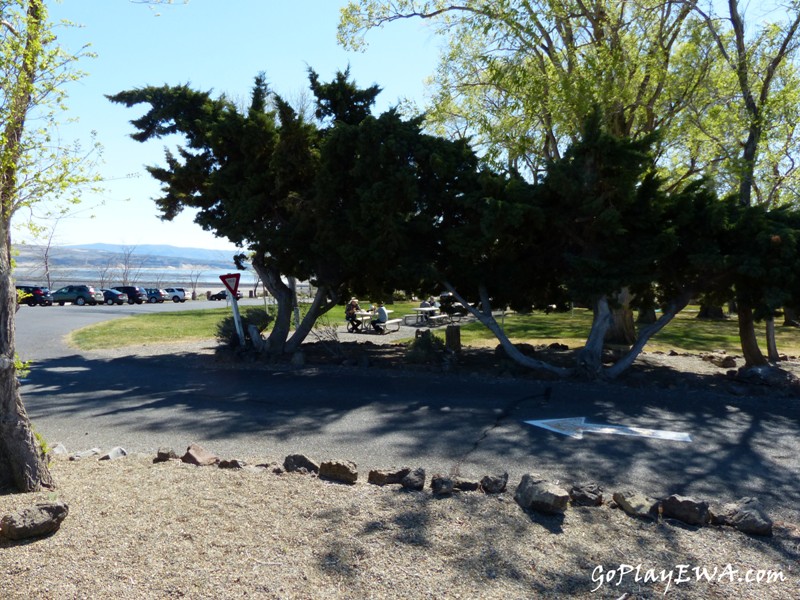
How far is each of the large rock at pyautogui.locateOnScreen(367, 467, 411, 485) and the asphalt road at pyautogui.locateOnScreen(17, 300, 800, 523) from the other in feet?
2.67

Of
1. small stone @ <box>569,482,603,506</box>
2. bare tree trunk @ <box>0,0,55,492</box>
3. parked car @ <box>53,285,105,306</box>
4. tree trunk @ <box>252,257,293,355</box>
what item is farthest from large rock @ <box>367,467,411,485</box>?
parked car @ <box>53,285,105,306</box>

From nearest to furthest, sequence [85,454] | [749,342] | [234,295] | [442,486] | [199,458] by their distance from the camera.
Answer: [442,486] < [199,458] < [85,454] < [749,342] < [234,295]

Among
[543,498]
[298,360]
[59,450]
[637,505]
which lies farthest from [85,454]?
[298,360]

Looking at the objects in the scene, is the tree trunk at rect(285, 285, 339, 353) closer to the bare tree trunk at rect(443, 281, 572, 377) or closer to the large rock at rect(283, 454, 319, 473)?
the bare tree trunk at rect(443, 281, 572, 377)

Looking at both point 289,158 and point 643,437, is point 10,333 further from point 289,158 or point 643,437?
point 289,158

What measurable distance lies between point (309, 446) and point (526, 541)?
149 inches

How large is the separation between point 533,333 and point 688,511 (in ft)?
66.8

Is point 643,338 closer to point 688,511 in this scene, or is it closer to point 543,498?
point 688,511

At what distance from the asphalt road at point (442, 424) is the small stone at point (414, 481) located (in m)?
1.09

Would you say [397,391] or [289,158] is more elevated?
[289,158]

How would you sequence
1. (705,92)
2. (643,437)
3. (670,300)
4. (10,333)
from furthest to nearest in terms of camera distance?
1. (705,92)
2. (670,300)
3. (643,437)
4. (10,333)

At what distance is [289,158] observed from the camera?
14.6 meters

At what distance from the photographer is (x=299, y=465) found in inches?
246

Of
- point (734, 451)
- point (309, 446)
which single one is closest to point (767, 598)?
point (734, 451)
